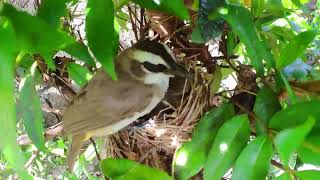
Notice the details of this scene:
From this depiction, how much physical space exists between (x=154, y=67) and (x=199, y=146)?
222 mm

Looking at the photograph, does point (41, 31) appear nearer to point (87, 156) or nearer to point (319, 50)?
point (319, 50)

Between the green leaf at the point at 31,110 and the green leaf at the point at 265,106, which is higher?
the green leaf at the point at 31,110

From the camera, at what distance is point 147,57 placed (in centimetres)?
85

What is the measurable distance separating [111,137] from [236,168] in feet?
1.43

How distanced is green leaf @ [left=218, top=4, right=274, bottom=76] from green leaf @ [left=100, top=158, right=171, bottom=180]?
0.61 ft

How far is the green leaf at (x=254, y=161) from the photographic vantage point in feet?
1.82

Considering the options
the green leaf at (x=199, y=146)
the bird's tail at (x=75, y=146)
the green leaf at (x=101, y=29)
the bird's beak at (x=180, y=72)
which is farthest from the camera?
the bird's tail at (x=75, y=146)

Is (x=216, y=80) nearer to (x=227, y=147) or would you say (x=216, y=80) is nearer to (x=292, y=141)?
(x=227, y=147)

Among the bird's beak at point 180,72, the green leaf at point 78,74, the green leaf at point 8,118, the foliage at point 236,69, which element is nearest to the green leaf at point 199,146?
the foliage at point 236,69

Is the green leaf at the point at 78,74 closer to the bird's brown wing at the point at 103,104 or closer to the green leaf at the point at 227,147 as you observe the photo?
the bird's brown wing at the point at 103,104

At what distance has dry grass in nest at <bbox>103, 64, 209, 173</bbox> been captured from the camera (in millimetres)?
→ 832

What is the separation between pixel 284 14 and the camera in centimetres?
69

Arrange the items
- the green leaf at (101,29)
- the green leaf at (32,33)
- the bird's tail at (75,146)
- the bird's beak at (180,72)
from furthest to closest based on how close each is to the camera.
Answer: the bird's tail at (75,146)
the bird's beak at (180,72)
the green leaf at (101,29)
the green leaf at (32,33)

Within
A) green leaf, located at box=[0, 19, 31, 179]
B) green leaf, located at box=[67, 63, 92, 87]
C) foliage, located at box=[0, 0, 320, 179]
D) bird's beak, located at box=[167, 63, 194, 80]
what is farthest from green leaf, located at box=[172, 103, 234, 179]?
green leaf, located at box=[0, 19, 31, 179]
